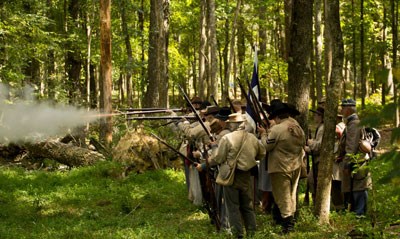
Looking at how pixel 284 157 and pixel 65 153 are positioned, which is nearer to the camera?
pixel 284 157

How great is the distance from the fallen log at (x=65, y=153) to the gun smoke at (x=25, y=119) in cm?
36

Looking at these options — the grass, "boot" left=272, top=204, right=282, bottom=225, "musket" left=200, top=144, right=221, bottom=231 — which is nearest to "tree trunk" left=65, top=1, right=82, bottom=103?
the grass

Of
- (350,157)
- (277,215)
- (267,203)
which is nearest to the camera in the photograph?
(350,157)

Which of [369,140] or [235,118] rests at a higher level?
[235,118]

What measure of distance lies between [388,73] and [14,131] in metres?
13.6

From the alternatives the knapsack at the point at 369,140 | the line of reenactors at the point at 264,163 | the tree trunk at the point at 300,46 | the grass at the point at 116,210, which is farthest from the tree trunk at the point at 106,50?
the knapsack at the point at 369,140

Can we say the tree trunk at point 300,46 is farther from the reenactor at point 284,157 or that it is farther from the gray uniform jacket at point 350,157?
the reenactor at point 284,157

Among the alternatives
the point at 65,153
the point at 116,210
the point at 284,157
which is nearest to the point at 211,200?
the point at 284,157

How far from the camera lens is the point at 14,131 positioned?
15539 millimetres

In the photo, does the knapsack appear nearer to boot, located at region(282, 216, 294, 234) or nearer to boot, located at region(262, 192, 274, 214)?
boot, located at region(282, 216, 294, 234)

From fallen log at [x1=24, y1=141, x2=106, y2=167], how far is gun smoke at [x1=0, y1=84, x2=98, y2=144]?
0.36m

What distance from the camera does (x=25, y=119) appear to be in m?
15.2

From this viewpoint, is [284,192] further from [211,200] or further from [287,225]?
[211,200]

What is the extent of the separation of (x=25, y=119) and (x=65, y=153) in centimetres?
238
